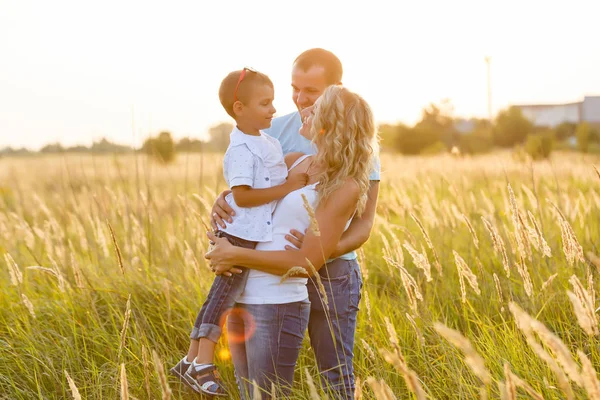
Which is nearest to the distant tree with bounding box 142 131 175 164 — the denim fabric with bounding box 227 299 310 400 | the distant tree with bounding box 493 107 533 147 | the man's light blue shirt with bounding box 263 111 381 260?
the man's light blue shirt with bounding box 263 111 381 260

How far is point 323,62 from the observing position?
3336 mm

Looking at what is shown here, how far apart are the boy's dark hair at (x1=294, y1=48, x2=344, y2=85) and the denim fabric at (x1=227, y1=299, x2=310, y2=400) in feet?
4.53

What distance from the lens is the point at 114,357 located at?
3.39 meters

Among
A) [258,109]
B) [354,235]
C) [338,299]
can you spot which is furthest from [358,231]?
[258,109]

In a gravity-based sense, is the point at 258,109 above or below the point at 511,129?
below

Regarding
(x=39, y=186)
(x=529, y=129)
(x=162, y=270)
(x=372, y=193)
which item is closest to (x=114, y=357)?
(x=162, y=270)

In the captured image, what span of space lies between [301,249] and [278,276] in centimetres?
16

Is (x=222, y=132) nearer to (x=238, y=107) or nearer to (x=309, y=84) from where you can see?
(x=309, y=84)

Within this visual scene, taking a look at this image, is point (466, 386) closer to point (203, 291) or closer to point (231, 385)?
point (231, 385)

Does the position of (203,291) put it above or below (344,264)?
below

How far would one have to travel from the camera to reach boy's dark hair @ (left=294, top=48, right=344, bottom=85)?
3.33 metres

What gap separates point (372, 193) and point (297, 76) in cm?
82

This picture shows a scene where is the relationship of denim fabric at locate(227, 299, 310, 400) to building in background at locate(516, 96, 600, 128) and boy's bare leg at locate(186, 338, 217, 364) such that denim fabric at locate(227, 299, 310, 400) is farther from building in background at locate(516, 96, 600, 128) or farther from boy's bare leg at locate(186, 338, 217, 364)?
building in background at locate(516, 96, 600, 128)

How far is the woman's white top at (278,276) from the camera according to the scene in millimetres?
2551
